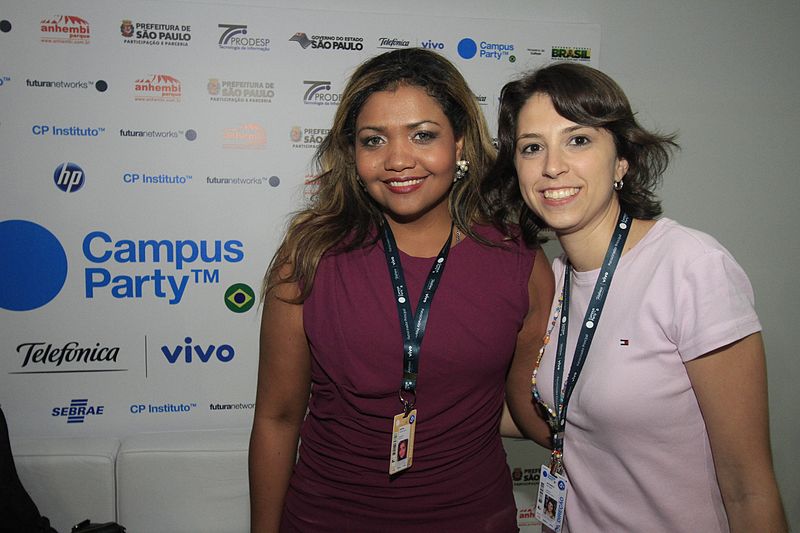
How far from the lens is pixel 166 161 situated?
8.36ft

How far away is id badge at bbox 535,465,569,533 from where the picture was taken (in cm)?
146

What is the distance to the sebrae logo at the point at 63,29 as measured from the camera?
242 centimetres

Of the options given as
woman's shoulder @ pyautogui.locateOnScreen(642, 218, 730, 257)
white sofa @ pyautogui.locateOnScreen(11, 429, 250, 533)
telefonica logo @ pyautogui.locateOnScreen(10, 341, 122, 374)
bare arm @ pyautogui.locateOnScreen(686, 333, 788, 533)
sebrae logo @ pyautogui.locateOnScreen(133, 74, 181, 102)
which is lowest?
white sofa @ pyautogui.locateOnScreen(11, 429, 250, 533)

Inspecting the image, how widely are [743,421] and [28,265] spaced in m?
2.70

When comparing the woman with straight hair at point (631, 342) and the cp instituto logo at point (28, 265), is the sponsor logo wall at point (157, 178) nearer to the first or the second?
the cp instituto logo at point (28, 265)

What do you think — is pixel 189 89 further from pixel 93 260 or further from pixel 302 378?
pixel 302 378

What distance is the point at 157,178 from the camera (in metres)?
2.55

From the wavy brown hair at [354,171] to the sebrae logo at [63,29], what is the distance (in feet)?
4.91

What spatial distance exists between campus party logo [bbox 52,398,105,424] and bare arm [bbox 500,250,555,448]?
1.91 metres

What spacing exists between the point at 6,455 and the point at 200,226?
1.14 meters

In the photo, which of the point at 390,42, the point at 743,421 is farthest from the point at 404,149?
the point at 390,42

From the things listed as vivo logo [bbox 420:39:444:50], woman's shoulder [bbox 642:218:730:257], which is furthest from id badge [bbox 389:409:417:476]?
vivo logo [bbox 420:39:444:50]

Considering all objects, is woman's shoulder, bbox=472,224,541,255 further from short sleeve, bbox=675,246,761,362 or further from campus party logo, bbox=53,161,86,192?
campus party logo, bbox=53,161,86,192

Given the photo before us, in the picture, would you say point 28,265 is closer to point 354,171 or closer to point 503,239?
point 354,171
